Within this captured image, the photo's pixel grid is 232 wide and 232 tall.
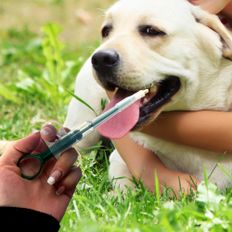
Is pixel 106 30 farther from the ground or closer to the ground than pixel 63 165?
farther from the ground

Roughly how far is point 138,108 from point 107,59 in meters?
0.22

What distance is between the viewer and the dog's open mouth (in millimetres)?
2934

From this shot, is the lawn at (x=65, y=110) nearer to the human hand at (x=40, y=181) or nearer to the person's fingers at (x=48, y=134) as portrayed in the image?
the human hand at (x=40, y=181)

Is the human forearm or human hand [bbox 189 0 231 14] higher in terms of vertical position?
human hand [bbox 189 0 231 14]

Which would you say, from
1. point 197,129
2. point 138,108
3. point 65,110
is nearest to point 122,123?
point 138,108

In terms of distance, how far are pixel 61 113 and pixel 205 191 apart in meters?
1.99

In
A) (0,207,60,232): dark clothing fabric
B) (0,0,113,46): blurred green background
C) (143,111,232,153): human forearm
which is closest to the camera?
(0,207,60,232): dark clothing fabric

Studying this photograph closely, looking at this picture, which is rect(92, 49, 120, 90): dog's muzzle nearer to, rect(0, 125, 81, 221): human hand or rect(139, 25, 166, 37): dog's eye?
rect(139, 25, 166, 37): dog's eye

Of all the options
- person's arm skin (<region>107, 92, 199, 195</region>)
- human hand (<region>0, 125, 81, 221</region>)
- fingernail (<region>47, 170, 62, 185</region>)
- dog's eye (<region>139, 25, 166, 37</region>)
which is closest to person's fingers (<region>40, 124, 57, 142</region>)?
human hand (<region>0, 125, 81, 221</region>)

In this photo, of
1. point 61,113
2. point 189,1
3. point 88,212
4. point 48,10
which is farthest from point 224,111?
point 48,10

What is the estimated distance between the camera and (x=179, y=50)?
3072mm

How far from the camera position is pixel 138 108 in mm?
2967

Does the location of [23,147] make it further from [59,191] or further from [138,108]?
[138,108]

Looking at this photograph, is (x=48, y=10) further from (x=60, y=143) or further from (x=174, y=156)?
(x=60, y=143)
